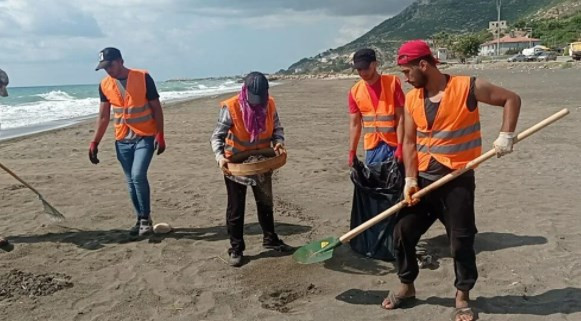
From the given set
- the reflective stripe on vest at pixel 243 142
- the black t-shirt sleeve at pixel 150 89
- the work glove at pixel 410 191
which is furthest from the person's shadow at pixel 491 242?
the black t-shirt sleeve at pixel 150 89

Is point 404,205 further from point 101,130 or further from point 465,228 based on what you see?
point 101,130

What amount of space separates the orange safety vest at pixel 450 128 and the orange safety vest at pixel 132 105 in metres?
3.10

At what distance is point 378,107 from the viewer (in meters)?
4.93

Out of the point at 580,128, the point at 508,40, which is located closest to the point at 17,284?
the point at 580,128

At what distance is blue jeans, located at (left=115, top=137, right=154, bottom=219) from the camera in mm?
5926

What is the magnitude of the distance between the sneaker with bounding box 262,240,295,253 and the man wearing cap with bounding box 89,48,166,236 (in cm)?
143

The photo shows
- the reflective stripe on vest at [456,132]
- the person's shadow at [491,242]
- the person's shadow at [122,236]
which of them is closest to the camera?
the reflective stripe on vest at [456,132]

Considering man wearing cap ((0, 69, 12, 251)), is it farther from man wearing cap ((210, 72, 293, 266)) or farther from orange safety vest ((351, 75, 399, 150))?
orange safety vest ((351, 75, 399, 150))

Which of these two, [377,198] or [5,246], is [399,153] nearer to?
[377,198]

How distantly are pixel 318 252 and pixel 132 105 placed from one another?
8.88ft

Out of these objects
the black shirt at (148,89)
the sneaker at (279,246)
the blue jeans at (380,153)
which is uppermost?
the black shirt at (148,89)

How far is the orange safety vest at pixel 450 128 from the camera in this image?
3660mm

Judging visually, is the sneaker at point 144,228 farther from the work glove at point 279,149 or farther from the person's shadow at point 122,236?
the work glove at point 279,149

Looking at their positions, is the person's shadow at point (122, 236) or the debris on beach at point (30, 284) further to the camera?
the person's shadow at point (122, 236)
